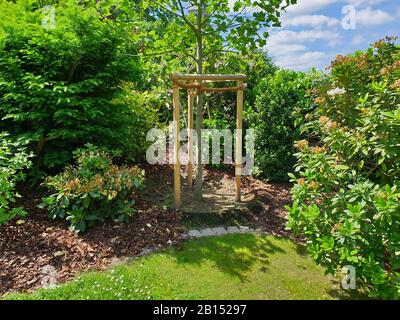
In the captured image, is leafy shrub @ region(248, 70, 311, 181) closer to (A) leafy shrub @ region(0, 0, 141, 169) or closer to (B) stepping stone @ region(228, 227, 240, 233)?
(B) stepping stone @ region(228, 227, 240, 233)

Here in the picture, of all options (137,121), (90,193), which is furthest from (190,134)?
(90,193)

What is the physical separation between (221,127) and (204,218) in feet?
9.31

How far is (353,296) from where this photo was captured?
3.22 metres

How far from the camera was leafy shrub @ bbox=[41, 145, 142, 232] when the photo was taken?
159 inches

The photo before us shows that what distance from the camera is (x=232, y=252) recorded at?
393cm

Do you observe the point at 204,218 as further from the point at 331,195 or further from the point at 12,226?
the point at 12,226

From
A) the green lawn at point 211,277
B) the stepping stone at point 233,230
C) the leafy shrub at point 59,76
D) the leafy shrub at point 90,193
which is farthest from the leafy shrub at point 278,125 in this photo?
the leafy shrub at point 90,193

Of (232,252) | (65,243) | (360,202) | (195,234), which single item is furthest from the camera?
(195,234)

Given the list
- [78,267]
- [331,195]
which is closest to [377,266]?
[331,195]

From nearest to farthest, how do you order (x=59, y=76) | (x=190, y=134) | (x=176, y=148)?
(x=176, y=148) → (x=59, y=76) → (x=190, y=134)

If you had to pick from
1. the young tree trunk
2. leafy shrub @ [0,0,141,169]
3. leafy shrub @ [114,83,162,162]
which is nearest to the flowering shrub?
Answer: the young tree trunk

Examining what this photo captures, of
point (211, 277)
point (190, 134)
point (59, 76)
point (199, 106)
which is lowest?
point (211, 277)

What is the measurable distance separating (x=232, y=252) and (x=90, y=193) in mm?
1897

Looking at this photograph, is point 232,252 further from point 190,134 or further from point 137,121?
point 137,121
